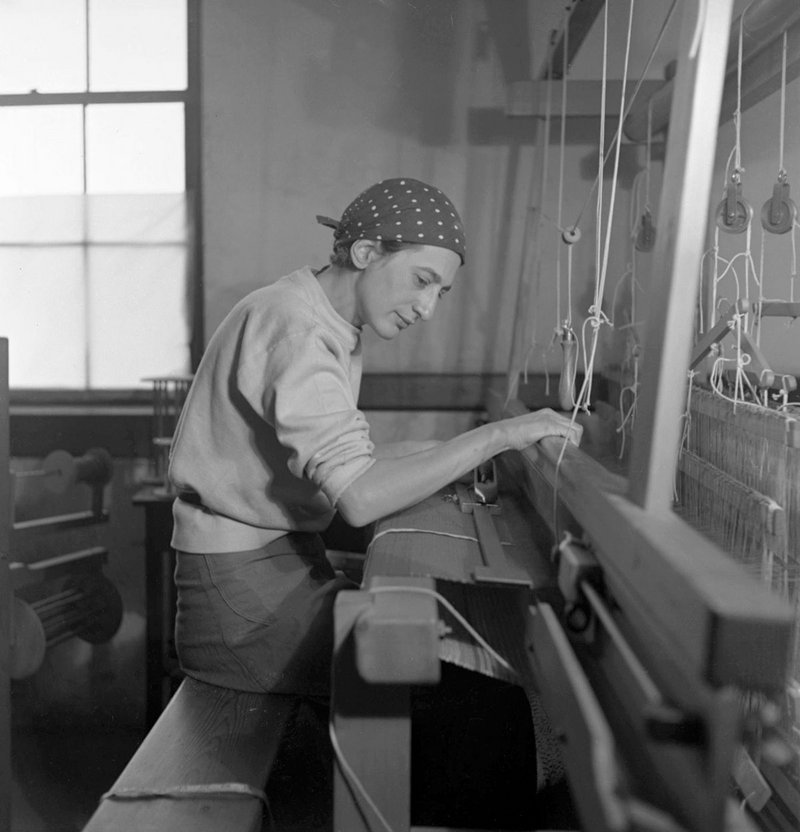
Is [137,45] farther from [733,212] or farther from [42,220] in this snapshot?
[733,212]

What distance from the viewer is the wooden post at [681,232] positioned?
81 cm

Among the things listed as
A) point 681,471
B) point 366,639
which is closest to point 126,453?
point 681,471

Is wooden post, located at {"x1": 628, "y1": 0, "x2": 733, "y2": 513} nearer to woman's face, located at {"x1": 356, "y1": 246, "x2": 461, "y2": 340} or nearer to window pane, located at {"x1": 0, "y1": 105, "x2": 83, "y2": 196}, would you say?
woman's face, located at {"x1": 356, "y1": 246, "x2": 461, "y2": 340}

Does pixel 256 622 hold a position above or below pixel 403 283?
below

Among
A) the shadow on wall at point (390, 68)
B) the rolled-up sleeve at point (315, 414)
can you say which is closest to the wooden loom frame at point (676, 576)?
the rolled-up sleeve at point (315, 414)

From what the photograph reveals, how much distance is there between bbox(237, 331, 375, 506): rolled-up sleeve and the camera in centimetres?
141

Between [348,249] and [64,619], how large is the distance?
2271 mm

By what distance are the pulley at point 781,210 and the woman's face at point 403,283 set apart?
0.65 meters

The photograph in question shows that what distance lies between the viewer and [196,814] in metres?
1.25

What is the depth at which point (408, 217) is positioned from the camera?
5.32 feet

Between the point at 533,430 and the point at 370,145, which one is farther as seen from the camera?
the point at 370,145

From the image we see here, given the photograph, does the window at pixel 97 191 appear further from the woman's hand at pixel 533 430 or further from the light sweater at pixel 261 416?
the woman's hand at pixel 533 430

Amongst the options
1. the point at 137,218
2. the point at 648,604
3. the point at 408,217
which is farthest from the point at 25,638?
the point at 648,604

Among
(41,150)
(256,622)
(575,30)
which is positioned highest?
(575,30)
